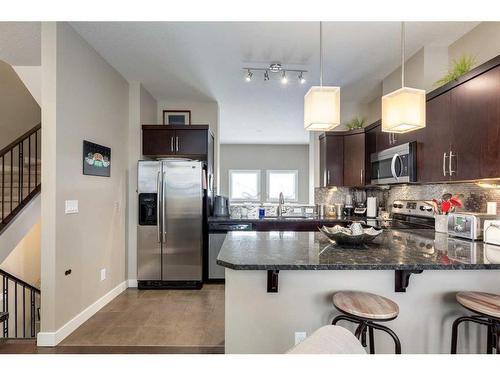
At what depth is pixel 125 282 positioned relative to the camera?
3760 millimetres

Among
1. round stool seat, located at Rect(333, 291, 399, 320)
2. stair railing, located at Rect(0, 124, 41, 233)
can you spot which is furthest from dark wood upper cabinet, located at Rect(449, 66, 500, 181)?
stair railing, located at Rect(0, 124, 41, 233)

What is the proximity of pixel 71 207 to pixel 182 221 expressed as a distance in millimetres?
1429

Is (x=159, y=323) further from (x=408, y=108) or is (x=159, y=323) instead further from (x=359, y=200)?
(x=359, y=200)

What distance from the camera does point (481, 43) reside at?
2449 millimetres

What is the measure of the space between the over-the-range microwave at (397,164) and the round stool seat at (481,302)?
59.9 inches

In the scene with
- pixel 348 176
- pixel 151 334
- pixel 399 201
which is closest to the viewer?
pixel 151 334

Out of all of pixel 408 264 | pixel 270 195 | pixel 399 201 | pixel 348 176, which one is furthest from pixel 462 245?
pixel 270 195

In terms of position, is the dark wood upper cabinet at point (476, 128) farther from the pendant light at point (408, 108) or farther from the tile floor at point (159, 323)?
the tile floor at point (159, 323)

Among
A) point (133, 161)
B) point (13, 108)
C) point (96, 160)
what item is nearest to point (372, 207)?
point (133, 161)

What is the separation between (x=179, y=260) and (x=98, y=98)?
2162 mm

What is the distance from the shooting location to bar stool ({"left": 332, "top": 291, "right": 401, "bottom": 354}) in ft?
4.46

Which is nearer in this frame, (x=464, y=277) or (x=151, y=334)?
(x=464, y=277)
